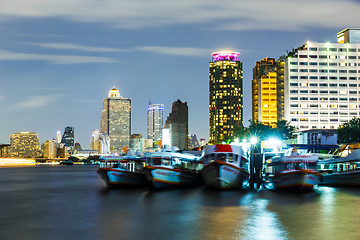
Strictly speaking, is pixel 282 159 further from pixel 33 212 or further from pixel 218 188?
pixel 33 212

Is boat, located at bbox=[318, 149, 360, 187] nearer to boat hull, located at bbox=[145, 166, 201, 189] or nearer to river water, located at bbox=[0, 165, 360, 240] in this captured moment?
river water, located at bbox=[0, 165, 360, 240]

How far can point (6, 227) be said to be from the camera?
3684cm

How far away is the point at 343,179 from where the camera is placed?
71.6 metres

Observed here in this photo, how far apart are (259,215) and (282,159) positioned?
22.5 meters

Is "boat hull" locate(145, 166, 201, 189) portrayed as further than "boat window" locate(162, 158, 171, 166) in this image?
No

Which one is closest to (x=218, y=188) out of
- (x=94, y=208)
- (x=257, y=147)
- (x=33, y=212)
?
(x=257, y=147)

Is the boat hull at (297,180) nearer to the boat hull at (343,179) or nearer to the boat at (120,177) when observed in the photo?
the boat hull at (343,179)

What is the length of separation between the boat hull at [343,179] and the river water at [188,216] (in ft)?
32.4

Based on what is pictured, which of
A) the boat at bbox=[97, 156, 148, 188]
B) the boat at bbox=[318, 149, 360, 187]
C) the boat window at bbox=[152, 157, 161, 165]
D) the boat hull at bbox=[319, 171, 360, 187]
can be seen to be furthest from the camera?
the boat at bbox=[97, 156, 148, 188]

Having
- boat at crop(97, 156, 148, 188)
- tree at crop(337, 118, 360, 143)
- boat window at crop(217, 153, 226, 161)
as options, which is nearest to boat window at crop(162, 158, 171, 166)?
boat at crop(97, 156, 148, 188)

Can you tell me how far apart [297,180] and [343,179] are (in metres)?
15.6

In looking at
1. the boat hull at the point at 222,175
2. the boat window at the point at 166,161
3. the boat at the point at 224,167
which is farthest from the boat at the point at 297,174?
the boat window at the point at 166,161

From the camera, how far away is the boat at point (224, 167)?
60.0 meters

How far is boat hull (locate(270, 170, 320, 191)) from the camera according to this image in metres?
59.2
